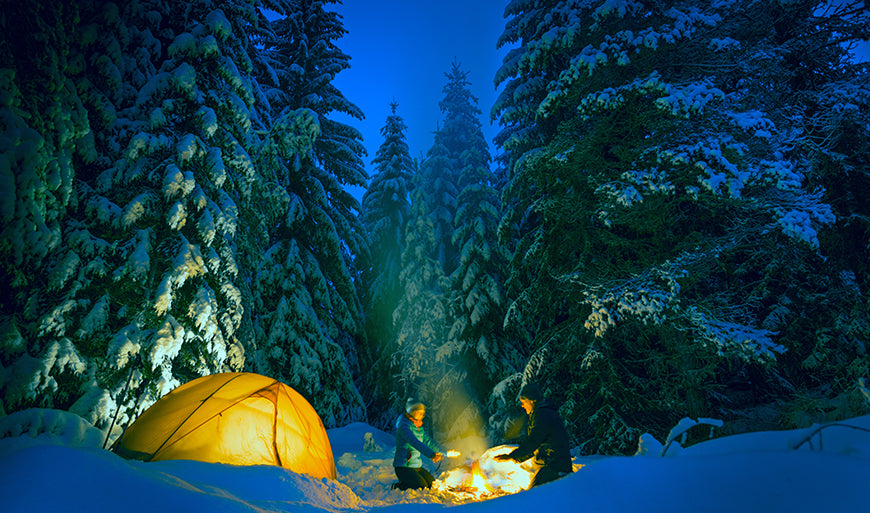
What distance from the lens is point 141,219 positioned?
7309 millimetres

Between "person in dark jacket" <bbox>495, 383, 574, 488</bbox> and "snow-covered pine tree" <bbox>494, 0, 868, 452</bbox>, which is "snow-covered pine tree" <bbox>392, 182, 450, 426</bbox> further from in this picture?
"person in dark jacket" <bbox>495, 383, 574, 488</bbox>

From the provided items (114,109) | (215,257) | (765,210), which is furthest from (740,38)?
(114,109)

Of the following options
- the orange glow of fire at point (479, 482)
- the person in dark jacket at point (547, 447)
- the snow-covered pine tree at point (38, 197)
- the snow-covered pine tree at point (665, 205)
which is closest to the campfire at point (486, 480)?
the orange glow of fire at point (479, 482)

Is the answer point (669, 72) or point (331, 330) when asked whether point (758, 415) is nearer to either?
point (669, 72)

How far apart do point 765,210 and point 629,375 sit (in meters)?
3.64

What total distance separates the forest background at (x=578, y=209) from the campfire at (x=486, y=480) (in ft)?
7.18

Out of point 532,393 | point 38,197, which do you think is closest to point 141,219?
point 38,197

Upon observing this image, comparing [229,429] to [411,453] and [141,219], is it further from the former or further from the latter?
[141,219]

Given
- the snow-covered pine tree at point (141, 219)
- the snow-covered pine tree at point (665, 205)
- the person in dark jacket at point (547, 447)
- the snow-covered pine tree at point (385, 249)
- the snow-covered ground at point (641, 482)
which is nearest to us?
the snow-covered ground at point (641, 482)

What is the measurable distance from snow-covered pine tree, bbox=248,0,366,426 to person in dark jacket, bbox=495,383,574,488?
26.8ft

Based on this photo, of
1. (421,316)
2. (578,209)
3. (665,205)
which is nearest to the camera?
(665,205)

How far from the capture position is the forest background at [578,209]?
5.49 meters

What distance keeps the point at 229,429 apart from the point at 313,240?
8.47m

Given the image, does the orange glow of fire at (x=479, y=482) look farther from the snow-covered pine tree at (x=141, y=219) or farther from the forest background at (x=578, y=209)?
the snow-covered pine tree at (x=141, y=219)
